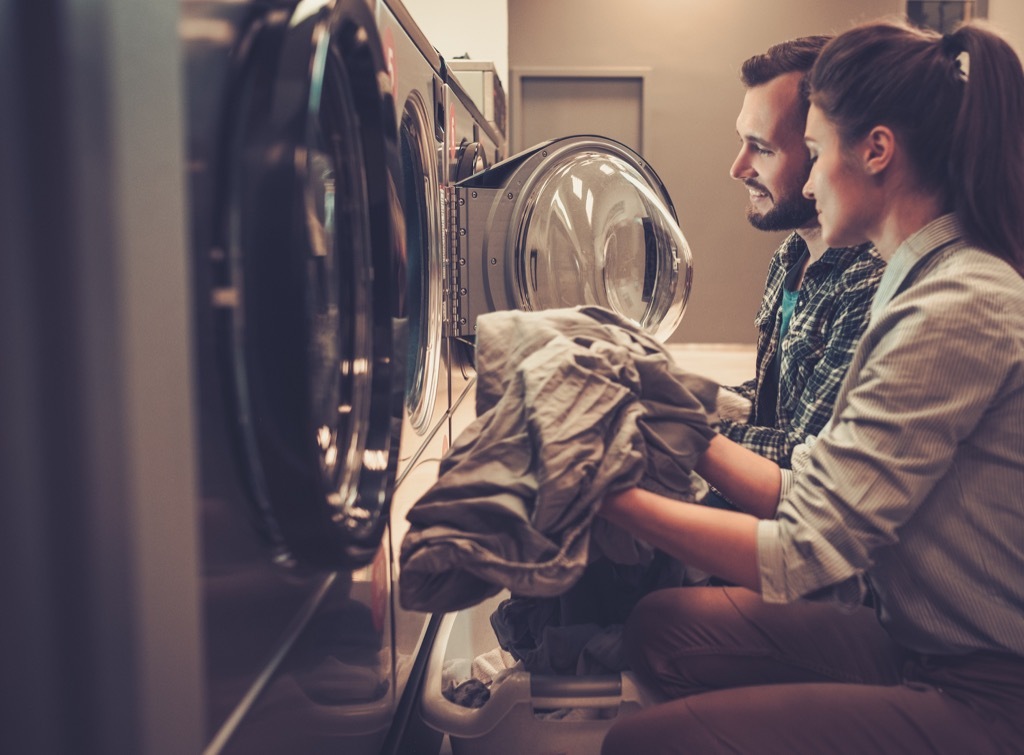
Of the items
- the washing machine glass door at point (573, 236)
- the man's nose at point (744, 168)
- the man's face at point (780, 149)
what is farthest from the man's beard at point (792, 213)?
the washing machine glass door at point (573, 236)

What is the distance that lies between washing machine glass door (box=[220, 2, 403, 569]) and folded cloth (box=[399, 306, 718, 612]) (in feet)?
0.28

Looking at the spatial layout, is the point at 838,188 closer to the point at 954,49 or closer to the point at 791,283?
the point at 954,49

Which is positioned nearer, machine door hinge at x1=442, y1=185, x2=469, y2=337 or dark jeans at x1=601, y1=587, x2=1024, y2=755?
dark jeans at x1=601, y1=587, x2=1024, y2=755

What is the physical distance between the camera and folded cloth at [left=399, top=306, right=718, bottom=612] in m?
0.95

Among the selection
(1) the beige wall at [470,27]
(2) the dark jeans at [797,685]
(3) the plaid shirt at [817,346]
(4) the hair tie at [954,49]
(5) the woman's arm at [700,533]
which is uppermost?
(1) the beige wall at [470,27]

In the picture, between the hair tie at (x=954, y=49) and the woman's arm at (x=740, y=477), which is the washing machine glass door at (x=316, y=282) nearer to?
the woman's arm at (x=740, y=477)

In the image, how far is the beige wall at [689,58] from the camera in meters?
6.34

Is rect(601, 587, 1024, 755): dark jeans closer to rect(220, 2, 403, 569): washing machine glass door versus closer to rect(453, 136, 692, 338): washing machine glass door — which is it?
rect(220, 2, 403, 569): washing machine glass door

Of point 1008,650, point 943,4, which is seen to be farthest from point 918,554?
point 943,4

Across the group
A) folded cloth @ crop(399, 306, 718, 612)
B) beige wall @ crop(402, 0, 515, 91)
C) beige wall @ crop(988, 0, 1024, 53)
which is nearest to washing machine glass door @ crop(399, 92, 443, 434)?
folded cloth @ crop(399, 306, 718, 612)

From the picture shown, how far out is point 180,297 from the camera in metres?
0.56

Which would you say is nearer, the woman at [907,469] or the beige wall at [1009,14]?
the woman at [907,469]

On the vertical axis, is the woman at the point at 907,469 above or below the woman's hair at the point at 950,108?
below

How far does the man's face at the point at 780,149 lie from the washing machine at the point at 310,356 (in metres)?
0.71
